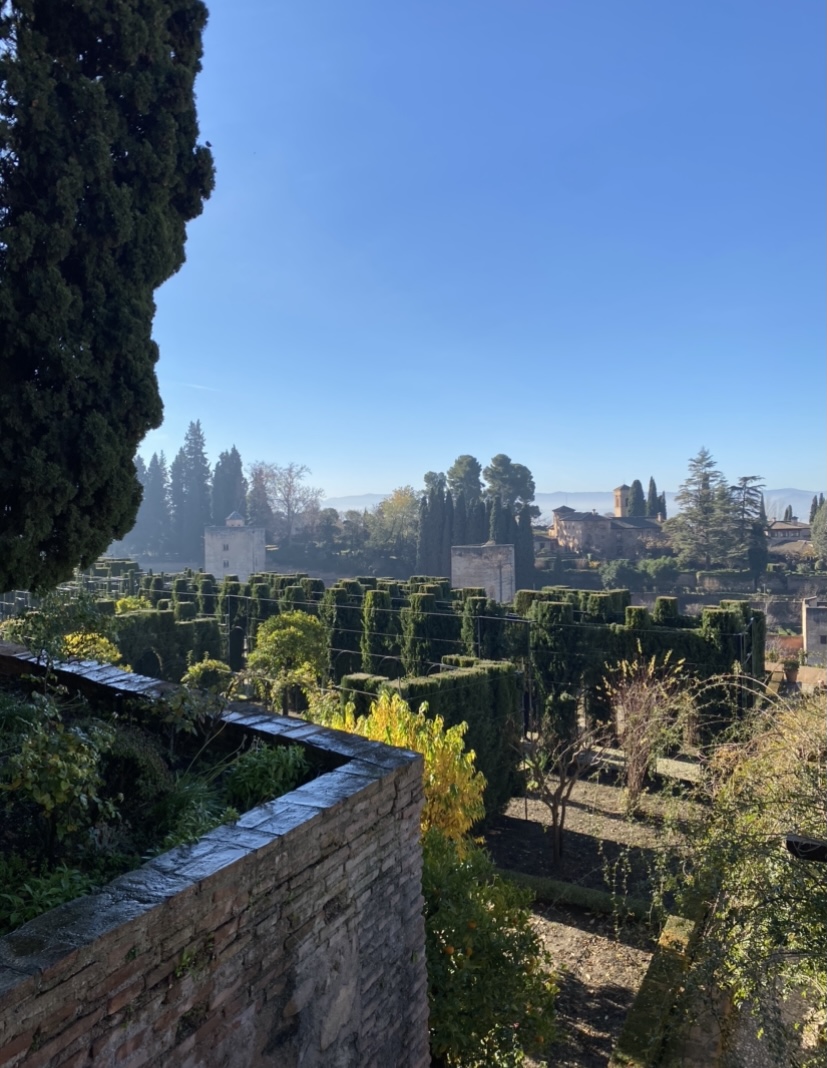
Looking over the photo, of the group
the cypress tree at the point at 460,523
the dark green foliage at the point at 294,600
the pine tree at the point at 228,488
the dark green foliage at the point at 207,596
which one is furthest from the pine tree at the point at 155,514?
the dark green foliage at the point at 294,600

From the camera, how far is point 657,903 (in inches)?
246

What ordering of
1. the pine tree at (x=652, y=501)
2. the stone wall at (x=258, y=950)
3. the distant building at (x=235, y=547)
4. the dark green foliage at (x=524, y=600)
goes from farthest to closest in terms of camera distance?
1. the pine tree at (x=652, y=501)
2. the distant building at (x=235, y=547)
3. the dark green foliage at (x=524, y=600)
4. the stone wall at (x=258, y=950)

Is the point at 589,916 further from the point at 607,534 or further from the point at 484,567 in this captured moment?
the point at 607,534

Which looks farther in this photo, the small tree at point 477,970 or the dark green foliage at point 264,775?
the small tree at point 477,970

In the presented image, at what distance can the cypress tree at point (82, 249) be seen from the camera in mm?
5035

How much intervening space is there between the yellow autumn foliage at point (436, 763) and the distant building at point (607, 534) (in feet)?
147

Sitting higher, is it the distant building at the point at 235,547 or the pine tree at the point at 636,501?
the pine tree at the point at 636,501

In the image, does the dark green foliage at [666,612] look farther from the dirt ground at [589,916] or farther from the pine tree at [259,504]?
the pine tree at [259,504]

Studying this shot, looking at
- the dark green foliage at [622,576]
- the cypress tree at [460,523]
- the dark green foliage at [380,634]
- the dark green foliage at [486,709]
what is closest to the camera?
the dark green foliage at [486,709]

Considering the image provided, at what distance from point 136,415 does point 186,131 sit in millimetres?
2297

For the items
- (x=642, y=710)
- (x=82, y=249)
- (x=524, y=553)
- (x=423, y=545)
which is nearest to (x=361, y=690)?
(x=642, y=710)

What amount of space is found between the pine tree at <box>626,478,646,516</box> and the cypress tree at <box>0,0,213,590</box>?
2274 inches

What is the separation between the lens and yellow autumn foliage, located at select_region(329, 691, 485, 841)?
829 cm

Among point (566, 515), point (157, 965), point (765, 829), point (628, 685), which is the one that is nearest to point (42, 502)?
point (157, 965)
